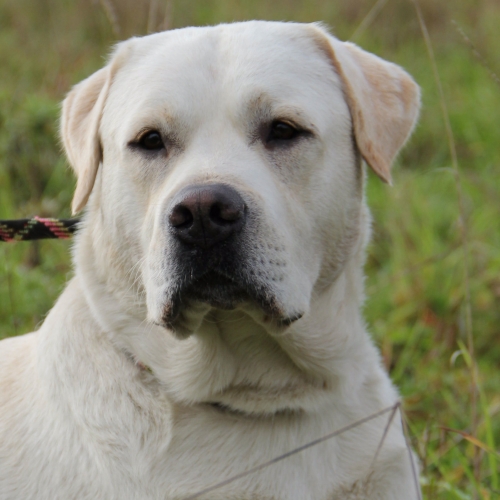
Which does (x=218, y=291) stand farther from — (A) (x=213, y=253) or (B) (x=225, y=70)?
(B) (x=225, y=70)

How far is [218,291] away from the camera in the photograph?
242cm

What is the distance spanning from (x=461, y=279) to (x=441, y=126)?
107 inches

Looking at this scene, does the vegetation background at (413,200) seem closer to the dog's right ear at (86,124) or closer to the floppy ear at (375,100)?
the floppy ear at (375,100)

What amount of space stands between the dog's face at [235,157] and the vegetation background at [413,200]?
650 mm

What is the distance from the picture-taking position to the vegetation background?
395 centimetres

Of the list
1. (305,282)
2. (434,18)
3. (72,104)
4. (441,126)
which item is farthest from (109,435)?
(434,18)

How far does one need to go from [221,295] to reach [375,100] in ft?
3.33

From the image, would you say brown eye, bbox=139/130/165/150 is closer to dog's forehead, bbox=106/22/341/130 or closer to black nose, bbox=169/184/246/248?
dog's forehead, bbox=106/22/341/130

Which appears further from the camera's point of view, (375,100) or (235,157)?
(375,100)

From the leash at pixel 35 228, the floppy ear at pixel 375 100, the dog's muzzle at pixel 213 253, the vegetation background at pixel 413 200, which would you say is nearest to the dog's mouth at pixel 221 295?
the dog's muzzle at pixel 213 253

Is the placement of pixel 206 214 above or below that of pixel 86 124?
above

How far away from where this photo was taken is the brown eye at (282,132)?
270cm

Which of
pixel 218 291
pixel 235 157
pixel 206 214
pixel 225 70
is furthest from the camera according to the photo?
pixel 225 70

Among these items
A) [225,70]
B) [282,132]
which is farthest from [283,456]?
[225,70]
